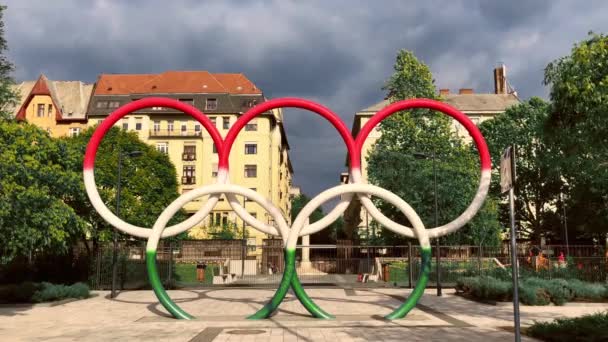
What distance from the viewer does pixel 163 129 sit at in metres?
65.8

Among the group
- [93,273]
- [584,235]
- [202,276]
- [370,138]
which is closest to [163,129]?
[370,138]

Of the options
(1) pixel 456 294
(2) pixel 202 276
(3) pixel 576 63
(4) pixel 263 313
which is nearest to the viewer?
(4) pixel 263 313

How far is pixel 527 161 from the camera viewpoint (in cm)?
4769

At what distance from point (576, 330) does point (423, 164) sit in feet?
101

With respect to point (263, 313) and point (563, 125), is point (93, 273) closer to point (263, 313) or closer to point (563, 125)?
point (263, 313)

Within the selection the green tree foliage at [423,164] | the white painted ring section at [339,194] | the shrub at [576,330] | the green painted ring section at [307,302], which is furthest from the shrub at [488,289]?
the green tree foliage at [423,164]

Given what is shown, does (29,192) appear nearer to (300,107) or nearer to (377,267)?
(300,107)

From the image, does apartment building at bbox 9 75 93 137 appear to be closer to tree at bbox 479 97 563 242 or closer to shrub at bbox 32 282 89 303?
shrub at bbox 32 282 89 303

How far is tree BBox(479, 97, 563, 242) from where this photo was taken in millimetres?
46719

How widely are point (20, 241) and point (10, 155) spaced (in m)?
2.86

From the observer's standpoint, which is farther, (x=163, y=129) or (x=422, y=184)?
(x=163, y=129)

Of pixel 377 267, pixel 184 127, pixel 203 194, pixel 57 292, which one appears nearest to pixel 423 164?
pixel 377 267

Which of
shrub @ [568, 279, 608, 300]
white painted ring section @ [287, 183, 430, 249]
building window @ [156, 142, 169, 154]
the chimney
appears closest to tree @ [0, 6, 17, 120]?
white painted ring section @ [287, 183, 430, 249]

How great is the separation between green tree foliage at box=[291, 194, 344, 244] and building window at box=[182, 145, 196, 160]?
61.8 ft
